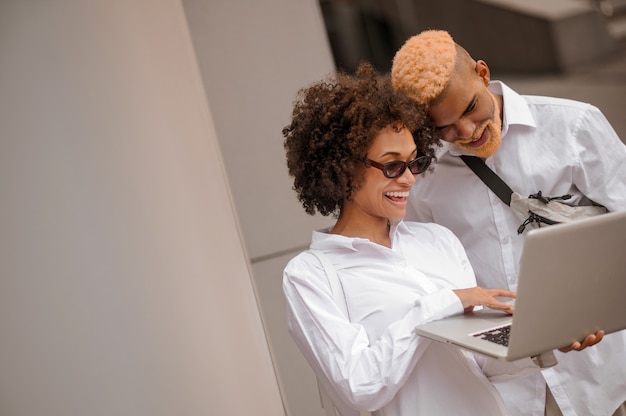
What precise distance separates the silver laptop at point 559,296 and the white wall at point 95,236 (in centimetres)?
57

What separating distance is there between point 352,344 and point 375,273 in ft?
0.74

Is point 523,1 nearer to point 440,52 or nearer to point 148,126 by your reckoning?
point 440,52

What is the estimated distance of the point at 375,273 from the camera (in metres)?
1.93

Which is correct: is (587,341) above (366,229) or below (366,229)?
below

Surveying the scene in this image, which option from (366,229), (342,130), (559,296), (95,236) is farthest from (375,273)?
(95,236)

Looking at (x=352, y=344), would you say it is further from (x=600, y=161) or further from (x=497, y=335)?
(x=600, y=161)

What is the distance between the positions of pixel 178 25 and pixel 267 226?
1074 mm

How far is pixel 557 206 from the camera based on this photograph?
86.4 inches

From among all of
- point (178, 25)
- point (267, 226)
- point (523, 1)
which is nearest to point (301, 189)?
point (178, 25)

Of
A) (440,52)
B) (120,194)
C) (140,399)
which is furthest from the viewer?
(440,52)

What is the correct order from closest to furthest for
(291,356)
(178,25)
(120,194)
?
(120,194), (178,25), (291,356)

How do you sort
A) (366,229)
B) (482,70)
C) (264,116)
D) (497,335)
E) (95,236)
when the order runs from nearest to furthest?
(95,236) < (497,335) < (366,229) < (482,70) < (264,116)

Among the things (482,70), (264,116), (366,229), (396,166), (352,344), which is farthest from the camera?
(264,116)

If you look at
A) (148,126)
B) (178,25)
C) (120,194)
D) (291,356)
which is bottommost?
(291,356)
